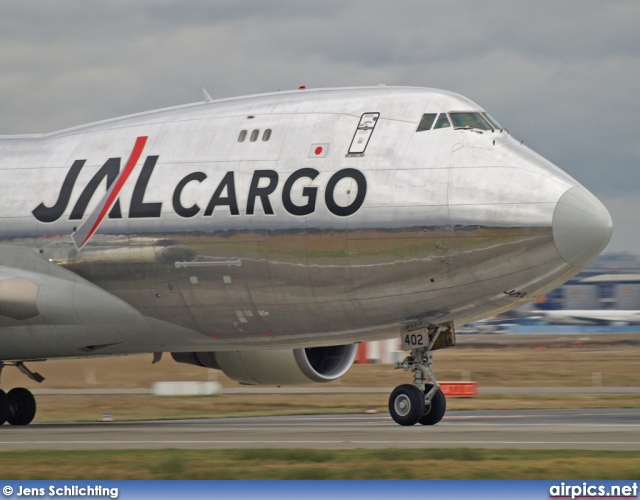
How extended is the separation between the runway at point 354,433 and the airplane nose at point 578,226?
298cm

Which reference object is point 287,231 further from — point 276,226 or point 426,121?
point 426,121

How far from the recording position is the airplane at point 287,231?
21016 millimetres

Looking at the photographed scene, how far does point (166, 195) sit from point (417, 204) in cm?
511

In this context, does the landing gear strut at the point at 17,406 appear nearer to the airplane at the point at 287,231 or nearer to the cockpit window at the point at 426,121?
the airplane at the point at 287,231

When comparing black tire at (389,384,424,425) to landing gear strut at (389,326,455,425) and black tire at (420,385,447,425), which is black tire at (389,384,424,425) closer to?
landing gear strut at (389,326,455,425)

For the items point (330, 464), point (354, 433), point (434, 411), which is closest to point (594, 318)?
point (434, 411)

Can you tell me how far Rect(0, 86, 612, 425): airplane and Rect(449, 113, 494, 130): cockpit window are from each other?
3 cm

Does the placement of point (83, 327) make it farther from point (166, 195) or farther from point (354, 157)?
point (354, 157)

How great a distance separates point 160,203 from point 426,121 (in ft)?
17.3

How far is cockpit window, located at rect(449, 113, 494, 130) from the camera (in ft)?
72.4

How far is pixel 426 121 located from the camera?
22172mm

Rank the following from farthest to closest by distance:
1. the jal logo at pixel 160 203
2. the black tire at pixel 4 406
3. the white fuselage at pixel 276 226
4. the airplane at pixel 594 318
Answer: the airplane at pixel 594 318
the black tire at pixel 4 406
the jal logo at pixel 160 203
the white fuselage at pixel 276 226

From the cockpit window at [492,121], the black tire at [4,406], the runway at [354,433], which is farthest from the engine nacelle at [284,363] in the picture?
the cockpit window at [492,121]

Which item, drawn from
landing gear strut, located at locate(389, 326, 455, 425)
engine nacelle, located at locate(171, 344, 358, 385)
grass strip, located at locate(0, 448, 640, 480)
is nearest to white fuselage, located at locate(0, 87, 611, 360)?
landing gear strut, located at locate(389, 326, 455, 425)
